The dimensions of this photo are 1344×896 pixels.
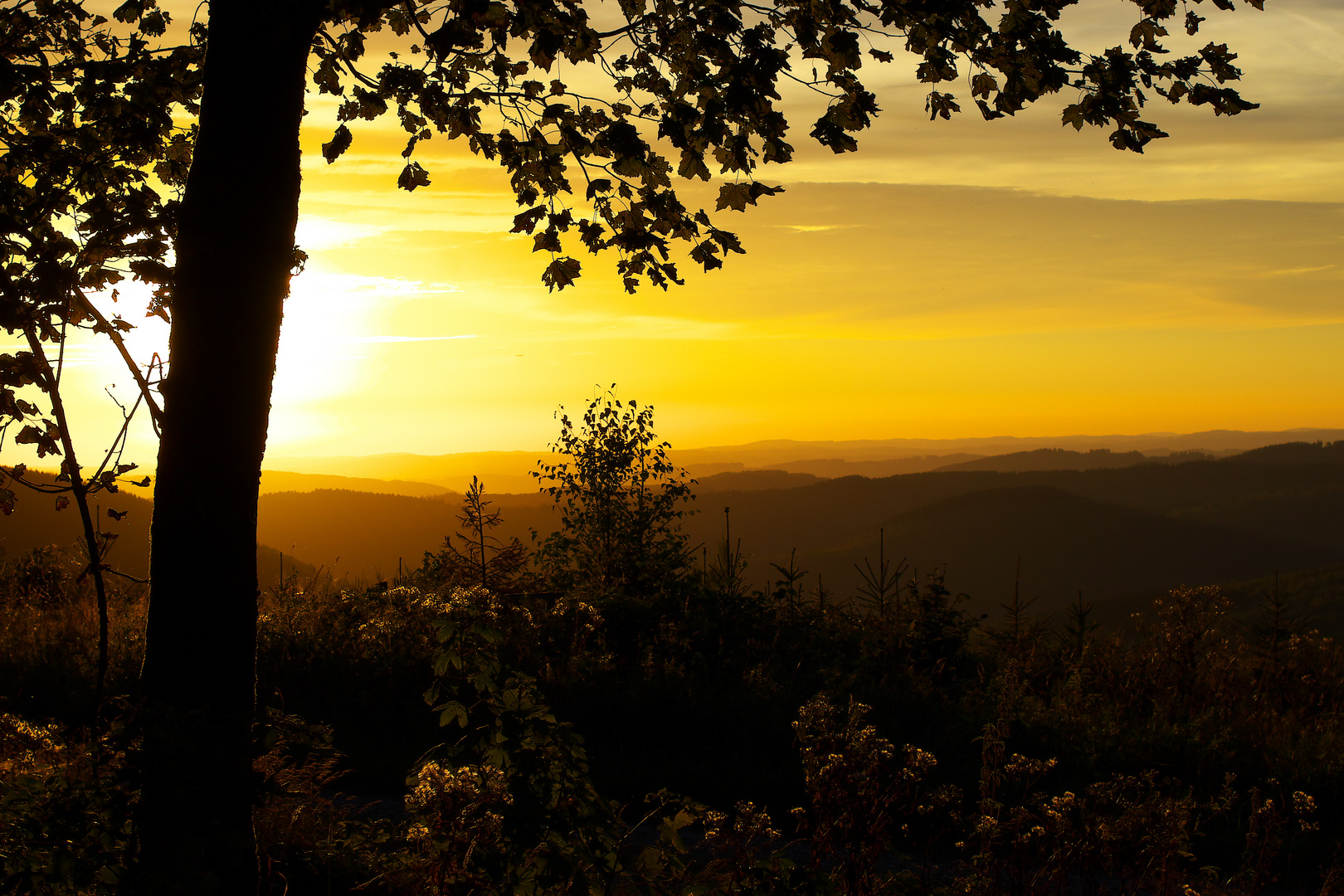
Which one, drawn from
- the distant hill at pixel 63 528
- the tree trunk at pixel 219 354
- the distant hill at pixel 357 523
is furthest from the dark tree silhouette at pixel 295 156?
the distant hill at pixel 357 523

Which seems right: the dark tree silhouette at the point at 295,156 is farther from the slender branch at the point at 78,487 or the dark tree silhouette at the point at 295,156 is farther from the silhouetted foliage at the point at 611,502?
the silhouetted foliage at the point at 611,502

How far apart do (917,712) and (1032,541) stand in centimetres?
16571

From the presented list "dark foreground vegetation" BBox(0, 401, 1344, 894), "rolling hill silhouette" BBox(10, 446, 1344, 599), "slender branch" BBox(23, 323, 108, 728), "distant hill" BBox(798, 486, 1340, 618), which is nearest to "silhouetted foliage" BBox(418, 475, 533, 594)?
"dark foreground vegetation" BBox(0, 401, 1344, 894)

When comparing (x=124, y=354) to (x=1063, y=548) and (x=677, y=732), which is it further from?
(x=1063, y=548)

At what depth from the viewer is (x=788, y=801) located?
665 centimetres

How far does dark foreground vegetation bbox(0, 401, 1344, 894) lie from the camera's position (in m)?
3.24

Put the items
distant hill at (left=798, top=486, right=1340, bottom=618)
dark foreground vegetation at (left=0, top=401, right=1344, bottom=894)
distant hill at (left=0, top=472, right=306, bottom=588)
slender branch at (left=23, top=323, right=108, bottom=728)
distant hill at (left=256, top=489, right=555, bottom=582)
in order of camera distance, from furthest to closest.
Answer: distant hill at (left=798, top=486, right=1340, bottom=618), distant hill at (left=256, top=489, right=555, bottom=582), distant hill at (left=0, top=472, right=306, bottom=588), slender branch at (left=23, top=323, right=108, bottom=728), dark foreground vegetation at (left=0, top=401, right=1344, bottom=894)

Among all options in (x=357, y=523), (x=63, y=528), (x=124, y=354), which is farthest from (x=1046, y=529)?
(x=124, y=354)

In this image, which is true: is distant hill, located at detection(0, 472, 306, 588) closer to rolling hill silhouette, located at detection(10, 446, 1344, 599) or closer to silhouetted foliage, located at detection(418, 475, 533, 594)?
silhouetted foliage, located at detection(418, 475, 533, 594)

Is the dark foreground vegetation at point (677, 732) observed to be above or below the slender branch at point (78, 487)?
below

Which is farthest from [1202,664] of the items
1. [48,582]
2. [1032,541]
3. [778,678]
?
[1032,541]

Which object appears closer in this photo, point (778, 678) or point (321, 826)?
point (321, 826)

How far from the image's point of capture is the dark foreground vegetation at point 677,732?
3244 millimetres

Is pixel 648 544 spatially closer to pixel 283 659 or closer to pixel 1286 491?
pixel 283 659
